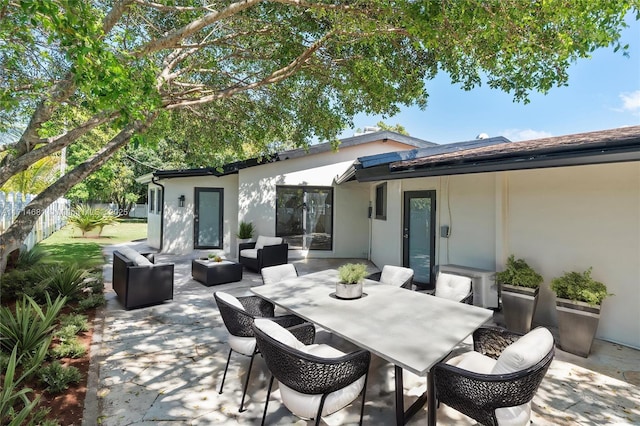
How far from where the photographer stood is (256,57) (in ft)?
20.5

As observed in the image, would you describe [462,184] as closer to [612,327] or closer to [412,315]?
[612,327]

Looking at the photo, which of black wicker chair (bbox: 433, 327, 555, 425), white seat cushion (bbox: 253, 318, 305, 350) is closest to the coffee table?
white seat cushion (bbox: 253, 318, 305, 350)

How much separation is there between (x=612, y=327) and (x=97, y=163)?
841 centimetres

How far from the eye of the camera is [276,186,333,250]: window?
1145 centimetres

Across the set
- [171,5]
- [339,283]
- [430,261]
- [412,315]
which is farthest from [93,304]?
[430,261]

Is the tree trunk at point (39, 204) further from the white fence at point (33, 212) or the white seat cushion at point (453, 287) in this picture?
the white seat cushion at point (453, 287)

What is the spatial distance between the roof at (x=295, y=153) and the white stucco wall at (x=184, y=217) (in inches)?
19.1

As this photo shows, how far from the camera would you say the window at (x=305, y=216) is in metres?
11.5

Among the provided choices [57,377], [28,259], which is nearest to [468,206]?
[57,377]

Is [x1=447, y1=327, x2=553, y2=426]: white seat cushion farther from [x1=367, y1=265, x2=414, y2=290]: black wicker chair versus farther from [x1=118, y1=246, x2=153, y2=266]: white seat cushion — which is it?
[x1=118, y1=246, x2=153, y2=266]: white seat cushion

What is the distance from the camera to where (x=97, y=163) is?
510 cm

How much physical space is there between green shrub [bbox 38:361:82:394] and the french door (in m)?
8.97

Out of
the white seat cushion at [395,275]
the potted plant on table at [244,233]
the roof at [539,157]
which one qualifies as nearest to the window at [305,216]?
the potted plant on table at [244,233]

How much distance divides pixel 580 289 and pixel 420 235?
376 centimetres
